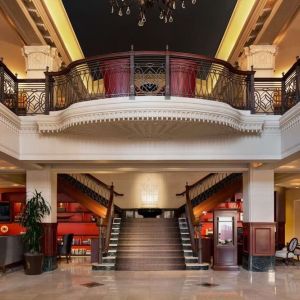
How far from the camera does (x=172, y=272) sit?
39.8 ft

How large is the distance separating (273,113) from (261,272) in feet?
13.0

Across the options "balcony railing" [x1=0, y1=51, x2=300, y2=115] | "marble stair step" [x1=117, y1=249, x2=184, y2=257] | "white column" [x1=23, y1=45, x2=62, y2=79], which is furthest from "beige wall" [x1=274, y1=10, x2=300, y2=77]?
"marble stair step" [x1=117, y1=249, x2=184, y2=257]

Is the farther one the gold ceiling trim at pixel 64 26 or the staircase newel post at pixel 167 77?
the gold ceiling trim at pixel 64 26

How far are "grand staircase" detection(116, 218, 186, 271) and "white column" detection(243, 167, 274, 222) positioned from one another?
7.77 ft

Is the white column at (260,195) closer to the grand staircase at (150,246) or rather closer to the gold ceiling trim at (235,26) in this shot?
the grand staircase at (150,246)

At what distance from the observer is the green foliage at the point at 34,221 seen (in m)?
11.7

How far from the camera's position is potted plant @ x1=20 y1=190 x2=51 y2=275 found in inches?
458

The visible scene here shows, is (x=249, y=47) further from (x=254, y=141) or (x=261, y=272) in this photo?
(x=261, y=272)

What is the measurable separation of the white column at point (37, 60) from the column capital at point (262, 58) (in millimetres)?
4963

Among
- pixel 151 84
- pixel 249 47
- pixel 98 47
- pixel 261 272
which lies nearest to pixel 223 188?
pixel 261 272

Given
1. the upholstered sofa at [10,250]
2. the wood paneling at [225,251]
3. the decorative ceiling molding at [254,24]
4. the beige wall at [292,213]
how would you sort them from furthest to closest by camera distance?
the beige wall at [292,213] → the wood paneling at [225,251] → the upholstered sofa at [10,250] → the decorative ceiling molding at [254,24]

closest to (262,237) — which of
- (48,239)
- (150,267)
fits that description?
(150,267)

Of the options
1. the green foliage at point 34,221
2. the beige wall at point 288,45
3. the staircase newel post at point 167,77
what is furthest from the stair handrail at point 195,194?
the staircase newel post at point 167,77

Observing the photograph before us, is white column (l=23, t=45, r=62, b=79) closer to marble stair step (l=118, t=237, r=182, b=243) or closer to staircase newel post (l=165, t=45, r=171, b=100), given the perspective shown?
staircase newel post (l=165, t=45, r=171, b=100)
